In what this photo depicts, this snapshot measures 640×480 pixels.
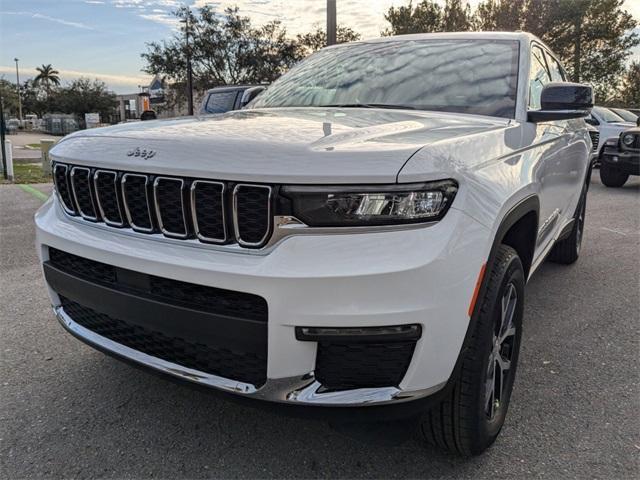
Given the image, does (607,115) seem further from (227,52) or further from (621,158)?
(227,52)

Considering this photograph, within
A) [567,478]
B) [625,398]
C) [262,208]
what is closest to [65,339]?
[262,208]

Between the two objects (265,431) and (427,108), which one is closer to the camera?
(265,431)

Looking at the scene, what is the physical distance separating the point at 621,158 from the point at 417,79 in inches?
366

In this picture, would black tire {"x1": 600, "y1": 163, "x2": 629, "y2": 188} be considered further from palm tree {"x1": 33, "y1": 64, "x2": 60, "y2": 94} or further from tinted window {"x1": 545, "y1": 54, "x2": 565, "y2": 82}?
palm tree {"x1": 33, "y1": 64, "x2": 60, "y2": 94}

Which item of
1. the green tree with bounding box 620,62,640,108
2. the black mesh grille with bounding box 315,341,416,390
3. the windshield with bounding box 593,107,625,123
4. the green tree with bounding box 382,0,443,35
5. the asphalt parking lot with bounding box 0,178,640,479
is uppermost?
the green tree with bounding box 382,0,443,35

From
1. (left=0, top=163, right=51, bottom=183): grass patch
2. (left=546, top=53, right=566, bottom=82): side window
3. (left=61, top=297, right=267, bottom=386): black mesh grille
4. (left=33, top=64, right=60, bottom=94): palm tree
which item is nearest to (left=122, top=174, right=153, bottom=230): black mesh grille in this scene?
(left=61, top=297, right=267, bottom=386): black mesh grille

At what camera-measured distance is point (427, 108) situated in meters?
2.81

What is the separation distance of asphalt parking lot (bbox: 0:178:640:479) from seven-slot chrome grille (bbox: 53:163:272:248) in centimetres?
62

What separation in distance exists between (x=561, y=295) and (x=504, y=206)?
8.23 ft

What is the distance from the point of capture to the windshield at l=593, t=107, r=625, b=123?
13.4 m

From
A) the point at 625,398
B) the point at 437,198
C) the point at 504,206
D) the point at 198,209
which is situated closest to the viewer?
the point at 437,198

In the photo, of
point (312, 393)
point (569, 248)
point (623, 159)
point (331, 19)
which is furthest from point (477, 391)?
point (331, 19)

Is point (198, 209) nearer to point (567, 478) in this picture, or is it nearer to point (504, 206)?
point (504, 206)

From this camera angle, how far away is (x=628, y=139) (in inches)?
420
